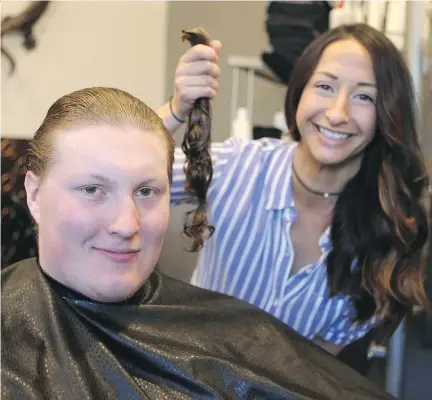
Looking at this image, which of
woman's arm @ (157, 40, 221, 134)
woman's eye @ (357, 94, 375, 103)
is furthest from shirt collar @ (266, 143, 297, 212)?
woman's arm @ (157, 40, 221, 134)

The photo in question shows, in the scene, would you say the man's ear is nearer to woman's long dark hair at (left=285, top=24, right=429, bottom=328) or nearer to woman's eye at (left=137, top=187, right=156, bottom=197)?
woman's eye at (left=137, top=187, right=156, bottom=197)

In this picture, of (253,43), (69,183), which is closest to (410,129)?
(69,183)

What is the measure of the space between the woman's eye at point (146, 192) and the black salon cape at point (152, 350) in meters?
0.20

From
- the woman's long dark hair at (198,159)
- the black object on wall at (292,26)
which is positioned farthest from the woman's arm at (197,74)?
the black object on wall at (292,26)

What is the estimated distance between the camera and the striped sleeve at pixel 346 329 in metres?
1.32

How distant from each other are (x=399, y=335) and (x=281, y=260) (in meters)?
0.46

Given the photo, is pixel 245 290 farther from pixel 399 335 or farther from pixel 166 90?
pixel 166 90

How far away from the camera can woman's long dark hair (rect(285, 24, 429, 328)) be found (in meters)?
1.27

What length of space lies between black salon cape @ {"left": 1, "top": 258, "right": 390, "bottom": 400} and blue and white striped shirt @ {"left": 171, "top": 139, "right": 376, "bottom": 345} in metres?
0.25

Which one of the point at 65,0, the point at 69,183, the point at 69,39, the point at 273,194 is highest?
the point at 65,0

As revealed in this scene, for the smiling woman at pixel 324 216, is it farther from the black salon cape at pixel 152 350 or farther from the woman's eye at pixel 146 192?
the woman's eye at pixel 146 192

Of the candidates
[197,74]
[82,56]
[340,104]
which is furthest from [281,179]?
[82,56]

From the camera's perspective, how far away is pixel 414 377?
4.46 ft

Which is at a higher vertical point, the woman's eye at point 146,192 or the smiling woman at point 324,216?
the woman's eye at point 146,192
